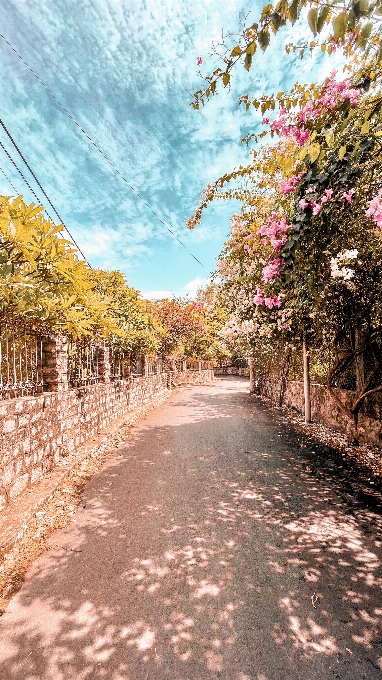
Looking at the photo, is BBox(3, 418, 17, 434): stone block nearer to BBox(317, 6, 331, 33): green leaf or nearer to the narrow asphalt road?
the narrow asphalt road

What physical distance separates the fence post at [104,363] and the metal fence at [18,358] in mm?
3706

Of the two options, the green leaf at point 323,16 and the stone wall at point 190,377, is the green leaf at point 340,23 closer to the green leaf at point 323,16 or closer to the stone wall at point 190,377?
the green leaf at point 323,16

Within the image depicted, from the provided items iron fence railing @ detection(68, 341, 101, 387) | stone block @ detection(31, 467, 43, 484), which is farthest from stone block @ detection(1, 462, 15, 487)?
iron fence railing @ detection(68, 341, 101, 387)

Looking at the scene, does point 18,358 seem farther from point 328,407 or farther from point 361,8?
point 328,407

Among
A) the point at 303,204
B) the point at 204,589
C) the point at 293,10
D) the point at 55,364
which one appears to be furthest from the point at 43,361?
the point at 293,10

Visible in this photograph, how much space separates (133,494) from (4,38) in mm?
9942

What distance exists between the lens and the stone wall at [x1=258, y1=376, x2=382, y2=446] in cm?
748

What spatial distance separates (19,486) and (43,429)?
1032 millimetres

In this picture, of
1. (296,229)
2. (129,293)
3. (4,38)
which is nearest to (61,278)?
(296,229)

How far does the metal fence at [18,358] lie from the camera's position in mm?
4746

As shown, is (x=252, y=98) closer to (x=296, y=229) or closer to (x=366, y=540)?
(x=296, y=229)

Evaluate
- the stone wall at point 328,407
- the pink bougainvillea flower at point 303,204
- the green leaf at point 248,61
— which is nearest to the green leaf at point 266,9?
the green leaf at point 248,61

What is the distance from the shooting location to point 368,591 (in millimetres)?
3057

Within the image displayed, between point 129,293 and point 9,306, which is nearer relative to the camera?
point 9,306
